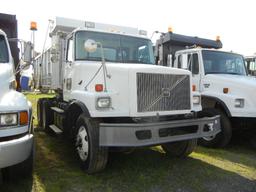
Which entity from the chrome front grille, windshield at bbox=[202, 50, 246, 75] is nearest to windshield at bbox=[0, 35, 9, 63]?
the chrome front grille

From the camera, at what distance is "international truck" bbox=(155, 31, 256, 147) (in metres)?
6.28

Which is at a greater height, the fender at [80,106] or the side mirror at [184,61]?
the side mirror at [184,61]

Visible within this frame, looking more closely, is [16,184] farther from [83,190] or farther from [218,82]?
[218,82]

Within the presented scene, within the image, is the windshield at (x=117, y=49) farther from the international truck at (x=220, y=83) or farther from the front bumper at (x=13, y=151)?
the front bumper at (x=13, y=151)

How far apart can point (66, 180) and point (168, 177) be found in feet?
5.50

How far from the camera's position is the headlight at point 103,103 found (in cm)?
424

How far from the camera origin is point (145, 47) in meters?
6.09

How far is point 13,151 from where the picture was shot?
330 centimetres

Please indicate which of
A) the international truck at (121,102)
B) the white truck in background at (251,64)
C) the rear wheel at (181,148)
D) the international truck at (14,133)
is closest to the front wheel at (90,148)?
the international truck at (121,102)

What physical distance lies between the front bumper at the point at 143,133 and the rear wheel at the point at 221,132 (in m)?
1.95

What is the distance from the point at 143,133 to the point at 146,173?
3.05ft

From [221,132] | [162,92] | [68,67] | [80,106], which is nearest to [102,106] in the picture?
[80,106]

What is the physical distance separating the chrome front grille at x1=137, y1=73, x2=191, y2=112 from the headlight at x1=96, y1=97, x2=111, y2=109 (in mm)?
471

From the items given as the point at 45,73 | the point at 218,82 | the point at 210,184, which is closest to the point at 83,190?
the point at 210,184
